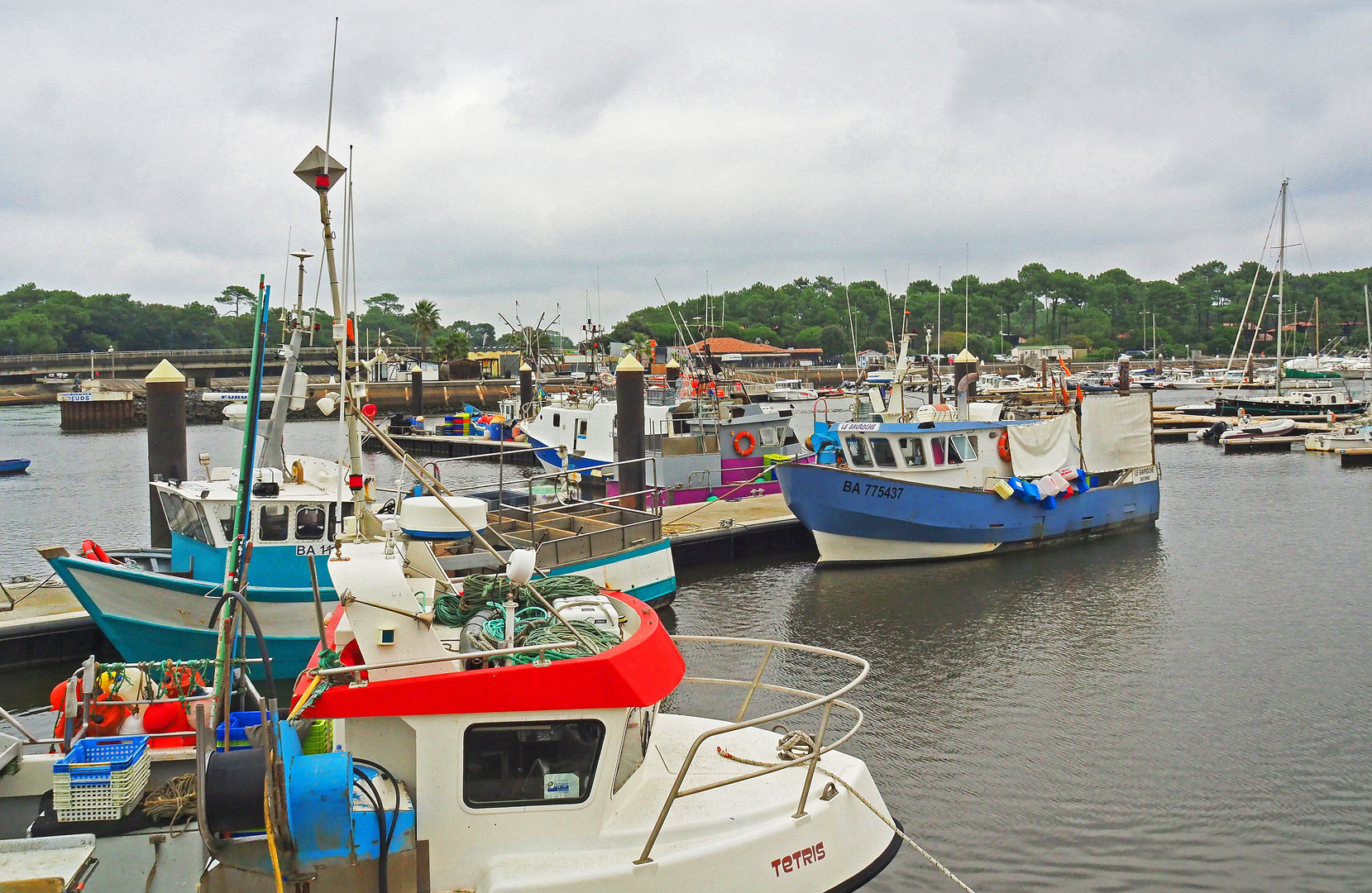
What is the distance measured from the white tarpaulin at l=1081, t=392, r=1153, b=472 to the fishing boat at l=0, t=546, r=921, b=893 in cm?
1848

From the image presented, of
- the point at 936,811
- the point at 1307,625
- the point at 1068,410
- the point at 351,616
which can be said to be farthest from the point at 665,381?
the point at 351,616

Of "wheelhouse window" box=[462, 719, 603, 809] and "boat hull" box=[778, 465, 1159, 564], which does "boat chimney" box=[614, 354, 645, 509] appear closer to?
"boat hull" box=[778, 465, 1159, 564]

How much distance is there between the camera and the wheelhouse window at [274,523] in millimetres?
12914

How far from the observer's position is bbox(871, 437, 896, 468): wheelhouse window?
67.2 ft

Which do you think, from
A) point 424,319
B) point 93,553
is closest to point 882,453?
point 93,553

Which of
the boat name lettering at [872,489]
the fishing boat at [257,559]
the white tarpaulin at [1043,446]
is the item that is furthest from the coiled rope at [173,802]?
the white tarpaulin at [1043,446]

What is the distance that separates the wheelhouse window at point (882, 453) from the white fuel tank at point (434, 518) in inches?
480

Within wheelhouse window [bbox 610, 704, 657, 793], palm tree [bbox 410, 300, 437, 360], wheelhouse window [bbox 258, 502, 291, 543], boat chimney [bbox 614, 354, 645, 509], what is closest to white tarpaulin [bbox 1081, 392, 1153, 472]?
boat chimney [bbox 614, 354, 645, 509]

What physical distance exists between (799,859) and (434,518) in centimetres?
513

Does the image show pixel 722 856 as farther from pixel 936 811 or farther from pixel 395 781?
pixel 936 811

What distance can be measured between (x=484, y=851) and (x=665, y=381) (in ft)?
96.5

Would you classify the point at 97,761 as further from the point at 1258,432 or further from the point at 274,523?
the point at 1258,432

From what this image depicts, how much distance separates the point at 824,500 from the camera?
66.1ft

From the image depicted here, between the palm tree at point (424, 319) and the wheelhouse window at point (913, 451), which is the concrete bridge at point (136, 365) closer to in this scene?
the palm tree at point (424, 319)
